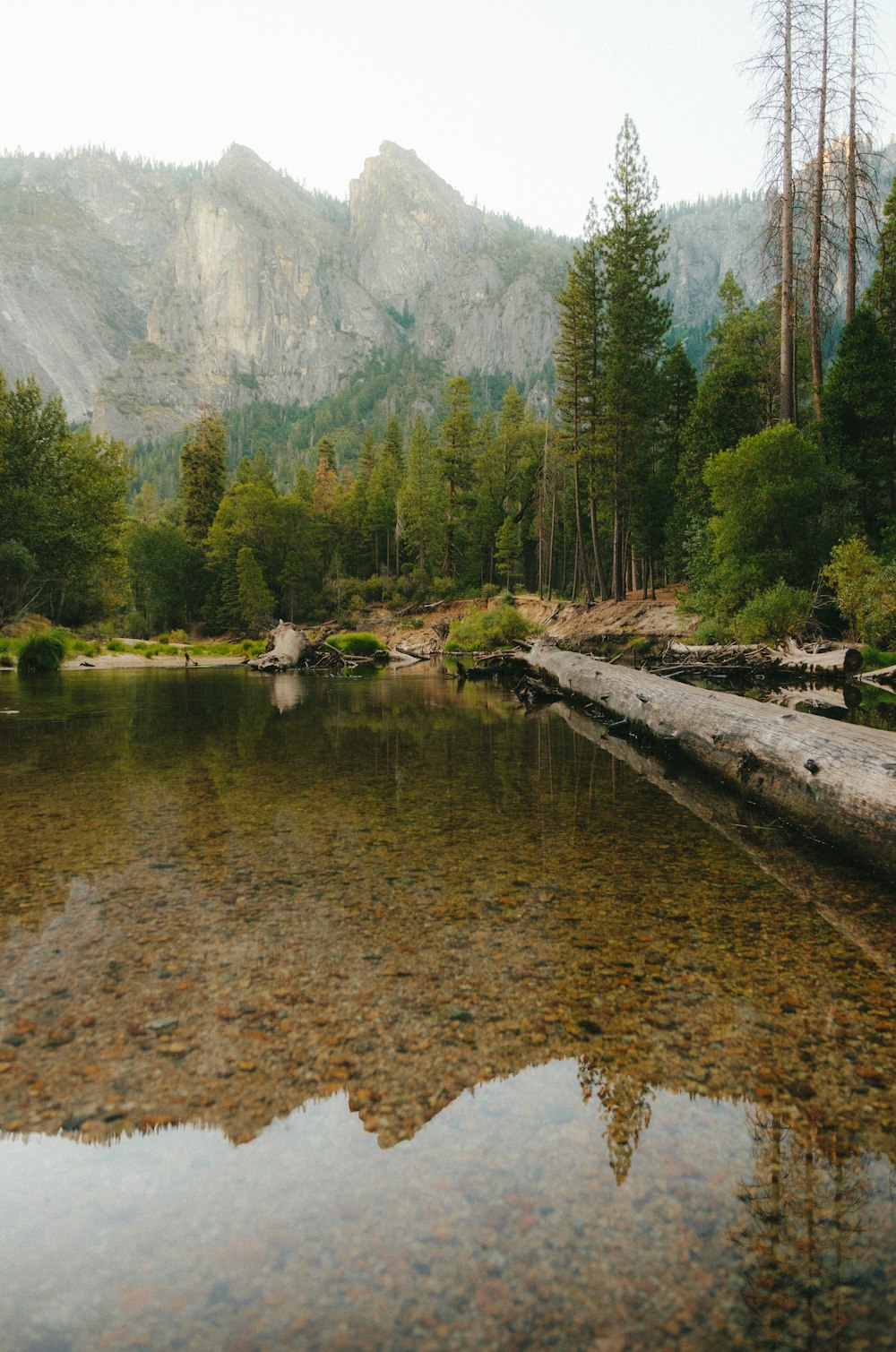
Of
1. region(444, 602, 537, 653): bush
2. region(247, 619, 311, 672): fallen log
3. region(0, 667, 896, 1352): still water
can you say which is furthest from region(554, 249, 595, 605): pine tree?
region(0, 667, 896, 1352): still water

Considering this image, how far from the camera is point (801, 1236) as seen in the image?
1.70m

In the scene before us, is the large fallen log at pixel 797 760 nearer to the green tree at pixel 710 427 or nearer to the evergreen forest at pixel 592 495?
the evergreen forest at pixel 592 495

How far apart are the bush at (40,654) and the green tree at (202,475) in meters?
44.5

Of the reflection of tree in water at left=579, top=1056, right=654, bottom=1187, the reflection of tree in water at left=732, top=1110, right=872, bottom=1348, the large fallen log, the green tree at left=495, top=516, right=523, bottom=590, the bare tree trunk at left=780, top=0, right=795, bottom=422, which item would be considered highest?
the bare tree trunk at left=780, top=0, right=795, bottom=422

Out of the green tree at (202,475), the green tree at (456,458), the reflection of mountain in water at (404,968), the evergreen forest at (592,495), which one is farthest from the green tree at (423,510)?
the reflection of mountain in water at (404,968)

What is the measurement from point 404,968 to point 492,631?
1128 inches

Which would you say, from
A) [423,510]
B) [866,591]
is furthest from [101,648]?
[866,591]

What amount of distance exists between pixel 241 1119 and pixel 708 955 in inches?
88.7

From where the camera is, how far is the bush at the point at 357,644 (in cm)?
3591

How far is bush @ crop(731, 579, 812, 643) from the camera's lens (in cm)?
2086

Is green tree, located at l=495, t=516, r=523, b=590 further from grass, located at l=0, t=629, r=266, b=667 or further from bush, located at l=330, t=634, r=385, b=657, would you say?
bush, located at l=330, t=634, r=385, b=657

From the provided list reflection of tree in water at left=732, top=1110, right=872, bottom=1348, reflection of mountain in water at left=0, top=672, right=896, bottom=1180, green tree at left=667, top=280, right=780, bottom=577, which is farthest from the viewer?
green tree at left=667, top=280, right=780, bottom=577

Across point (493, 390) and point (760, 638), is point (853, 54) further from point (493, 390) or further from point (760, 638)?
point (493, 390)

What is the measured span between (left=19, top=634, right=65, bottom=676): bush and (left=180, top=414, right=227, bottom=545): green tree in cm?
4454
